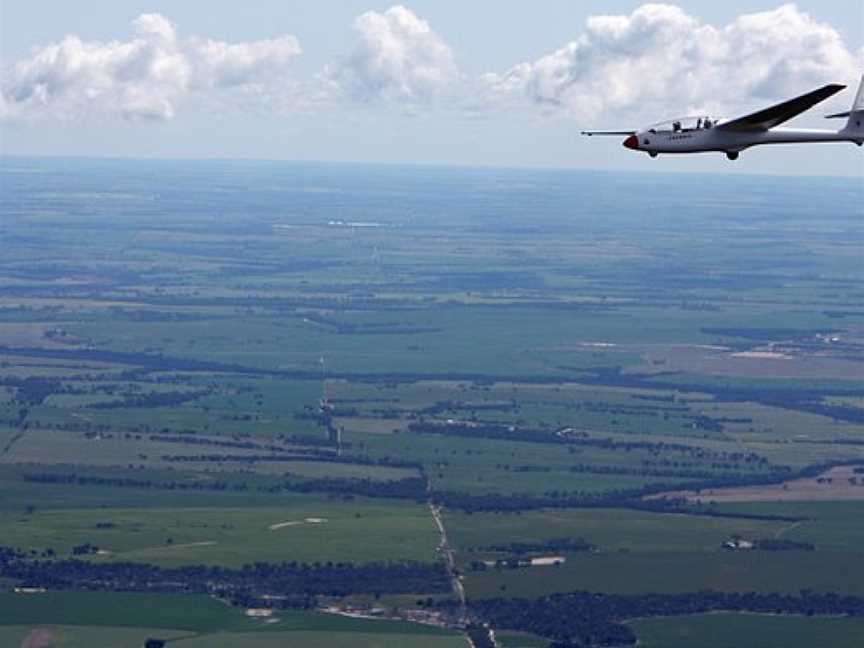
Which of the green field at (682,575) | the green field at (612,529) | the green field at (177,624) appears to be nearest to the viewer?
the green field at (177,624)

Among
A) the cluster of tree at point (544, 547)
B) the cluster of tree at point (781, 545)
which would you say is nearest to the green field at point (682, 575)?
the cluster of tree at point (781, 545)

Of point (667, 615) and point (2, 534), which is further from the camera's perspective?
point (2, 534)

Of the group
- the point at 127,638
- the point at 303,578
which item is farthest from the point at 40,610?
the point at 303,578

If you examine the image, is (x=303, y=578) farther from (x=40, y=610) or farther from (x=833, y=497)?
(x=833, y=497)

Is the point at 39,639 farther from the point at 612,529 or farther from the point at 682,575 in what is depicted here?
the point at 612,529

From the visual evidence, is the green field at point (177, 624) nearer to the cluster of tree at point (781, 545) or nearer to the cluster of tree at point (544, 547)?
the cluster of tree at point (544, 547)

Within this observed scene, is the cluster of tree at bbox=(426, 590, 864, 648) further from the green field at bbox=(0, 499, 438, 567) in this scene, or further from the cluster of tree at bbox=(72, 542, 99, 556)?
the cluster of tree at bbox=(72, 542, 99, 556)
